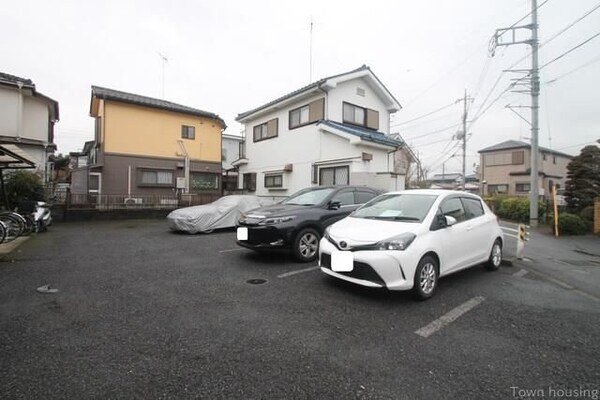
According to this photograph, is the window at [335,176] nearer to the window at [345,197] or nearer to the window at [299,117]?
the window at [299,117]

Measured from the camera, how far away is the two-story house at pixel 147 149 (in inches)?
603

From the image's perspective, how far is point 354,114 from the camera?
14.1m

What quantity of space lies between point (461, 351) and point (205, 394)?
220cm

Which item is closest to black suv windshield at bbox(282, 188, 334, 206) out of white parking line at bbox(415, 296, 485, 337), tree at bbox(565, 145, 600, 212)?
white parking line at bbox(415, 296, 485, 337)

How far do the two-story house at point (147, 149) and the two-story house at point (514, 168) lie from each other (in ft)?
90.1

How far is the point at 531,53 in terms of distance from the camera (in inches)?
535

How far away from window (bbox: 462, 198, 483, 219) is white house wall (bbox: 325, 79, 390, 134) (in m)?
8.39

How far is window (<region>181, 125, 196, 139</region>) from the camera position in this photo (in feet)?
58.7

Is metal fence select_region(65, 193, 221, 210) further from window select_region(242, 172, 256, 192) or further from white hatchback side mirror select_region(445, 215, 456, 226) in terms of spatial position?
white hatchback side mirror select_region(445, 215, 456, 226)

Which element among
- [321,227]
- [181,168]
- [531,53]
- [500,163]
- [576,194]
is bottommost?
[321,227]

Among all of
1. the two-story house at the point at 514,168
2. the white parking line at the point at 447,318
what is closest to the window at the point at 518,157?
the two-story house at the point at 514,168

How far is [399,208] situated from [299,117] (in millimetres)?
10409

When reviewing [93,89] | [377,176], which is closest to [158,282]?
[377,176]

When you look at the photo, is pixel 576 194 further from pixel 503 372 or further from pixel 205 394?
pixel 205 394
